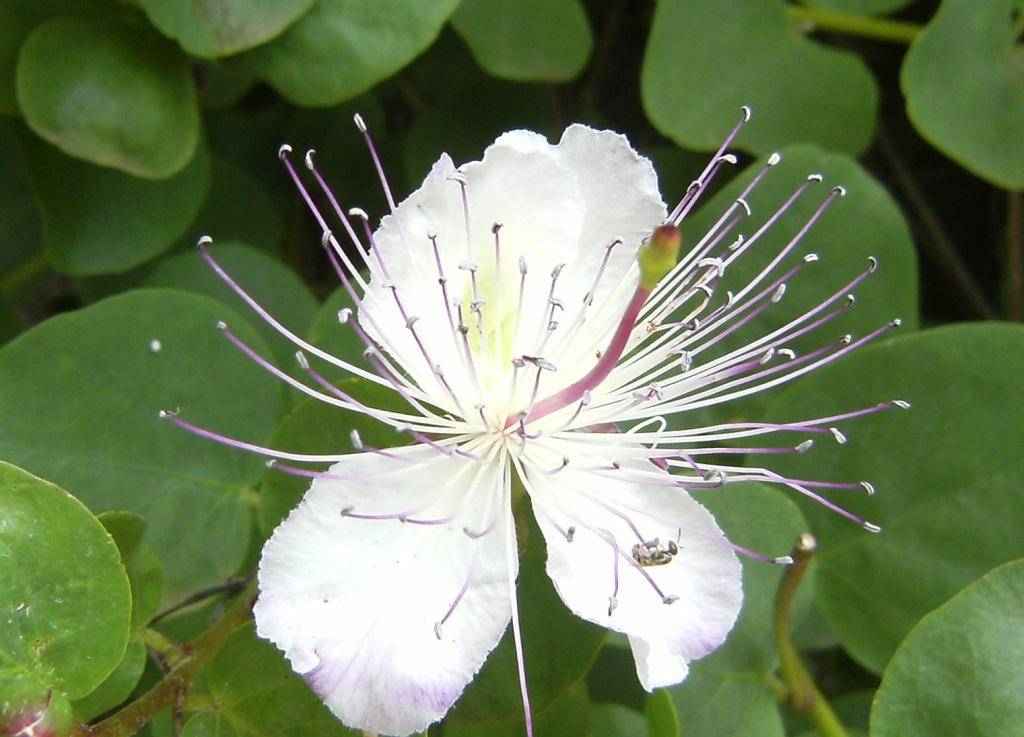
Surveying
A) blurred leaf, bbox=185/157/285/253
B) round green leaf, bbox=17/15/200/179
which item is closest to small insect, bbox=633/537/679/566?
round green leaf, bbox=17/15/200/179

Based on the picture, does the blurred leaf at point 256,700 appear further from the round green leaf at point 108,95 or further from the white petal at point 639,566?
the round green leaf at point 108,95

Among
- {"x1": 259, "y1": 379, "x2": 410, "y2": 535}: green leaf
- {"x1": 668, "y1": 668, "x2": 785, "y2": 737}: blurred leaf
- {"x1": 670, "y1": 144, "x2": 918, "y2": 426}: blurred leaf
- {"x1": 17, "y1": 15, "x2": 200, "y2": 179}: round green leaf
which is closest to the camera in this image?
{"x1": 259, "y1": 379, "x2": 410, "y2": 535}: green leaf

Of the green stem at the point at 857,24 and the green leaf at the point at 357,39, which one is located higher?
the green stem at the point at 857,24

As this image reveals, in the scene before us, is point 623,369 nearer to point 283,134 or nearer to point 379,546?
point 379,546

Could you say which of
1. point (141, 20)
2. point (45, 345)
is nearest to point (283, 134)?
point (141, 20)

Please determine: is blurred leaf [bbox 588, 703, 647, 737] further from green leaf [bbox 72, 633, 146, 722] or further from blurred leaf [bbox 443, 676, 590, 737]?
green leaf [bbox 72, 633, 146, 722]

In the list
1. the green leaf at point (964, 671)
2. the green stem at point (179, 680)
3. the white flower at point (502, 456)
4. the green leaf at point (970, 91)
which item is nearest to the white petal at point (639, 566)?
the white flower at point (502, 456)

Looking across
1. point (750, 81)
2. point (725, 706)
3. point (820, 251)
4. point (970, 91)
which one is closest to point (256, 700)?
point (725, 706)

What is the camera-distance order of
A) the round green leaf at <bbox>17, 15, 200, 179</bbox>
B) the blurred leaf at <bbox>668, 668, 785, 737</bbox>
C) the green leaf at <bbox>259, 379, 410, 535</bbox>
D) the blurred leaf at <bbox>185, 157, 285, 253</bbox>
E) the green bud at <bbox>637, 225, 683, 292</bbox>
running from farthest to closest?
the blurred leaf at <bbox>185, 157, 285, 253</bbox>, the round green leaf at <bbox>17, 15, 200, 179</bbox>, the blurred leaf at <bbox>668, 668, 785, 737</bbox>, the green leaf at <bbox>259, 379, 410, 535</bbox>, the green bud at <bbox>637, 225, 683, 292</bbox>
